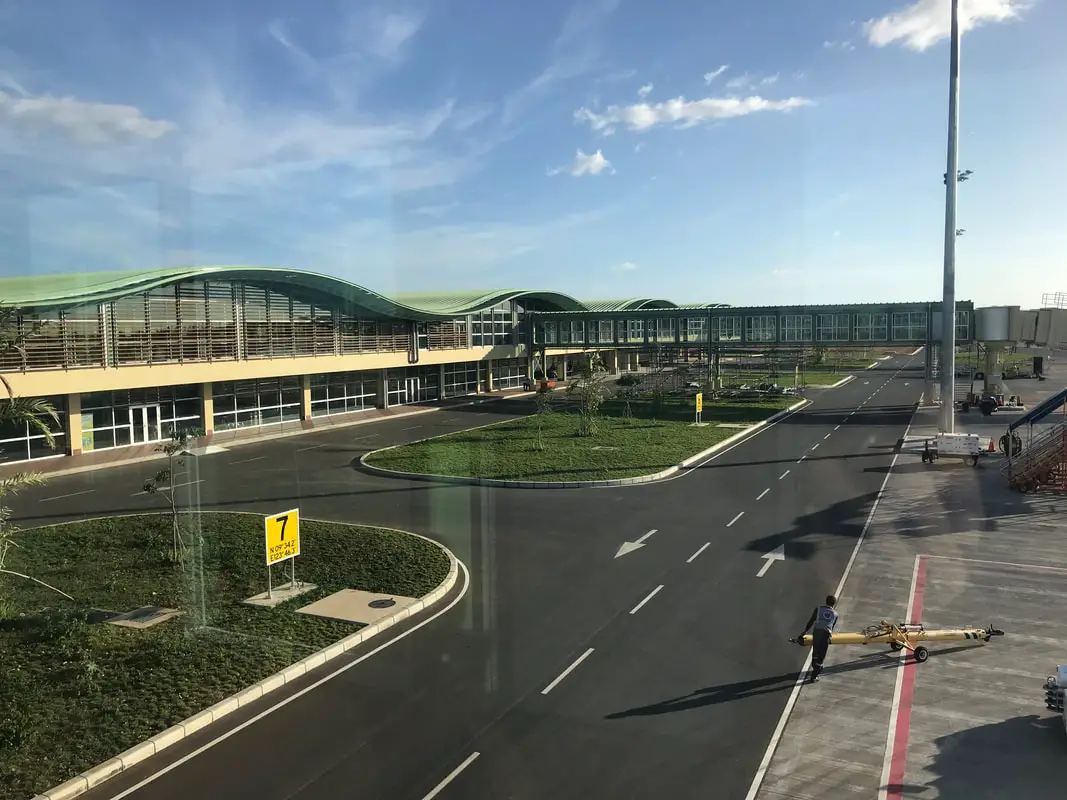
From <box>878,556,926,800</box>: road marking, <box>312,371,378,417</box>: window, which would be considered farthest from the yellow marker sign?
<box>312,371,378,417</box>: window

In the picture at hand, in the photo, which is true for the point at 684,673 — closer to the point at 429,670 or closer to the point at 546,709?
the point at 546,709

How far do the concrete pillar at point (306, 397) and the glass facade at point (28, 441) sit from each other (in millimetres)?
10032

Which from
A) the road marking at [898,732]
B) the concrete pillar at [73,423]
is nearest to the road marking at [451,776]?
the road marking at [898,732]

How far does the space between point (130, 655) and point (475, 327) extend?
3666 cm

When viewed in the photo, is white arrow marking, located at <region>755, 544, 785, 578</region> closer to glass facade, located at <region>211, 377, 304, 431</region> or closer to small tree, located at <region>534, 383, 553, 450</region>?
small tree, located at <region>534, 383, 553, 450</region>

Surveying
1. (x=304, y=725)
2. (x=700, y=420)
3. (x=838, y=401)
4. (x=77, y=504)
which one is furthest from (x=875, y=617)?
(x=838, y=401)

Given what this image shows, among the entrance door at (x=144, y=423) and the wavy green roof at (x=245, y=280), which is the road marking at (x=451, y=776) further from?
the entrance door at (x=144, y=423)

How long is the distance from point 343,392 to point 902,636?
2946cm

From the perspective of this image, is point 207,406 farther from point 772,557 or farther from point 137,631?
point 772,557

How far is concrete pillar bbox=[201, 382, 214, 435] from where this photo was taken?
92.0 ft

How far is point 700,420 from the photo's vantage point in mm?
32031

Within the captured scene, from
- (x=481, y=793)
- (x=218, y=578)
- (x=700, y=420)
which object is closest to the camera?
(x=481, y=793)

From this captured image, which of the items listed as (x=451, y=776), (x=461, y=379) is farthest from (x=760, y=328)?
(x=451, y=776)

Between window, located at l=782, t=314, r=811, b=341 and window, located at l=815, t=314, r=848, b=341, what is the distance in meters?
0.50
